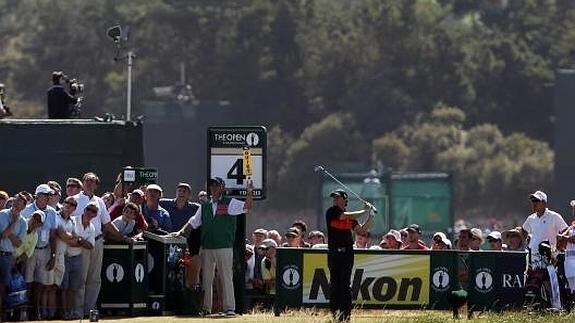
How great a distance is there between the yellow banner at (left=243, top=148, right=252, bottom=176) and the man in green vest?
0.52ft

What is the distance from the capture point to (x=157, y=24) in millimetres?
94312

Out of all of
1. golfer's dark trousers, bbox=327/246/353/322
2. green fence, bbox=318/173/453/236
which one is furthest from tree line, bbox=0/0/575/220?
golfer's dark trousers, bbox=327/246/353/322

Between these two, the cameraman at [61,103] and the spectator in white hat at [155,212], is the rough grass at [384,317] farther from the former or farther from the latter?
the cameraman at [61,103]

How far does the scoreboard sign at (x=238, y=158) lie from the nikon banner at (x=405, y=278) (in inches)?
48.5

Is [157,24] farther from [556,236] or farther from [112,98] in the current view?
[556,236]

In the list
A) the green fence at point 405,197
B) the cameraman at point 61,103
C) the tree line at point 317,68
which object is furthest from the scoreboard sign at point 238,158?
the tree line at point 317,68

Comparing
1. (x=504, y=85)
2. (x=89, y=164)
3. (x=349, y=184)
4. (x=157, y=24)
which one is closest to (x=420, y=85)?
(x=504, y=85)

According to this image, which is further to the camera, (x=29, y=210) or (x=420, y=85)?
(x=420, y=85)

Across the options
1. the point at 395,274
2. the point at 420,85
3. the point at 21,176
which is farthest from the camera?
the point at 420,85

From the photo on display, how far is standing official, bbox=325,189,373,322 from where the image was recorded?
22203 millimetres

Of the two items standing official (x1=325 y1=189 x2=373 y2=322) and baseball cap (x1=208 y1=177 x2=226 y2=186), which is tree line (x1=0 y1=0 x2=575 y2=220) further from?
standing official (x1=325 y1=189 x2=373 y2=322)

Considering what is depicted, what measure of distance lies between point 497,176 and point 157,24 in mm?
19500

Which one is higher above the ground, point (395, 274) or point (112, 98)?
point (112, 98)

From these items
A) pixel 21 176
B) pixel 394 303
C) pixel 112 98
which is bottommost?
pixel 394 303
